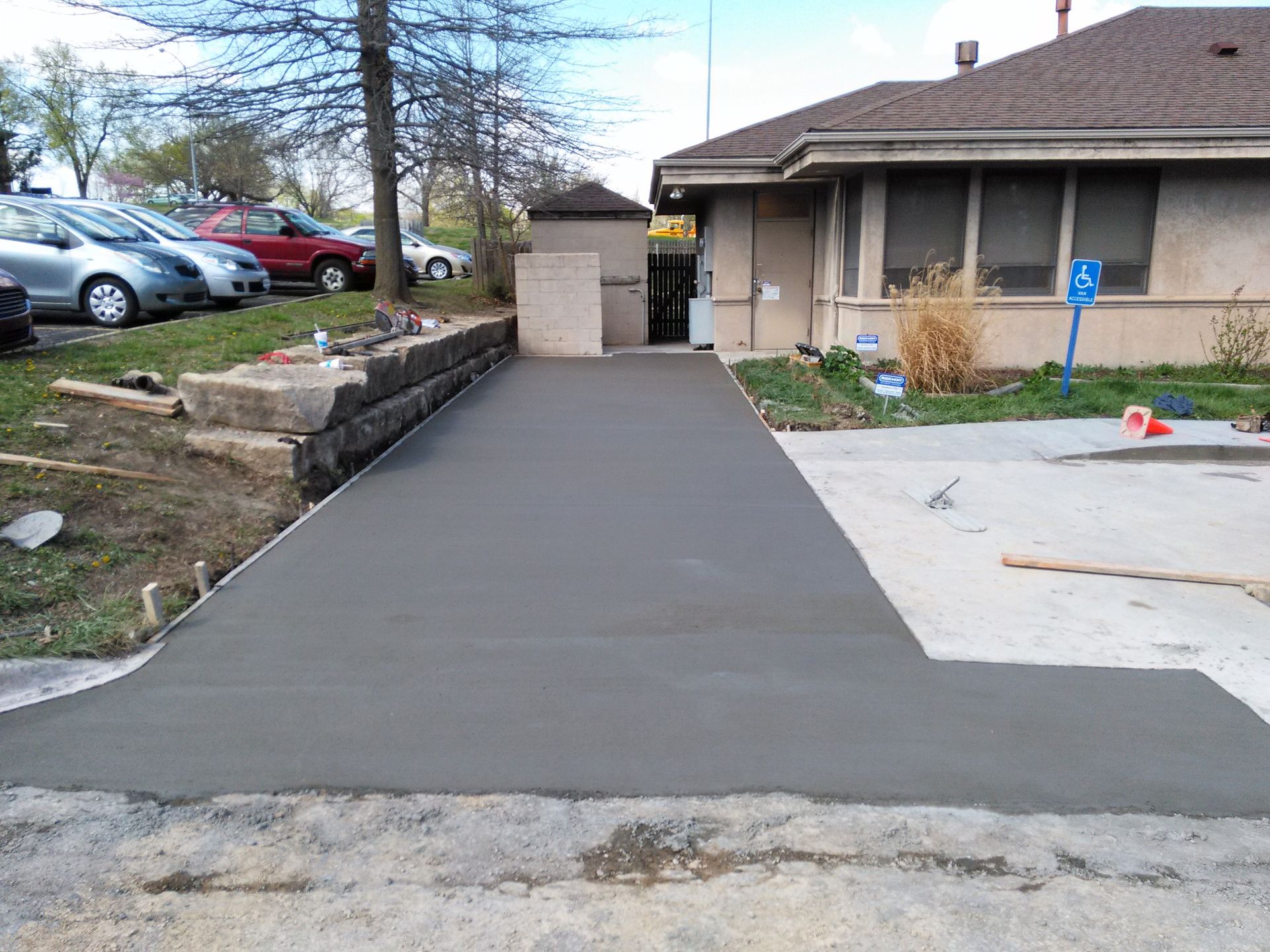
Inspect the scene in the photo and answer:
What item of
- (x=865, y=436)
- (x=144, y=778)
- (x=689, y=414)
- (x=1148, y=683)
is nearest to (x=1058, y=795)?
(x=1148, y=683)

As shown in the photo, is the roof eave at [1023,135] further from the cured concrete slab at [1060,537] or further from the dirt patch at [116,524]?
the dirt patch at [116,524]

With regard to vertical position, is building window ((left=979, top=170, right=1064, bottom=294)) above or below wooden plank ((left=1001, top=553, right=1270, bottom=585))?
above

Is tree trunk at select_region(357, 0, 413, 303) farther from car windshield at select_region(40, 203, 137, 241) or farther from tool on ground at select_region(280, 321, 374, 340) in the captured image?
car windshield at select_region(40, 203, 137, 241)

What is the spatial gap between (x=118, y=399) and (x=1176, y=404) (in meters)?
10.7

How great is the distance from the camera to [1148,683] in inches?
178

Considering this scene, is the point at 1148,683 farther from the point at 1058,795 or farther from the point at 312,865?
the point at 312,865

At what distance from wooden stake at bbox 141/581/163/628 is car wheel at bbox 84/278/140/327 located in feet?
27.4

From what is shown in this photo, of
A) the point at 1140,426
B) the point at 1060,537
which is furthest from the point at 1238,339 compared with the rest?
the point at 1060,537

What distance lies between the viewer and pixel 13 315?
863cm

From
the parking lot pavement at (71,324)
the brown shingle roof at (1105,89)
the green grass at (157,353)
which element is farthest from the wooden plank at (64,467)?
the brown shingle roof at (1105,89)

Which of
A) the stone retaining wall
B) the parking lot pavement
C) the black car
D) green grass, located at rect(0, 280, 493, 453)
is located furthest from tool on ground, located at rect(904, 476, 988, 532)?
the parking lot pavement

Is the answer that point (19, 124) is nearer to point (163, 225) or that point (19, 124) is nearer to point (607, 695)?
point (163, 225)

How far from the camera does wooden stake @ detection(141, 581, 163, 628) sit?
5.06 meters

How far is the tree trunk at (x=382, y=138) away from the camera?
13805 millimetres
